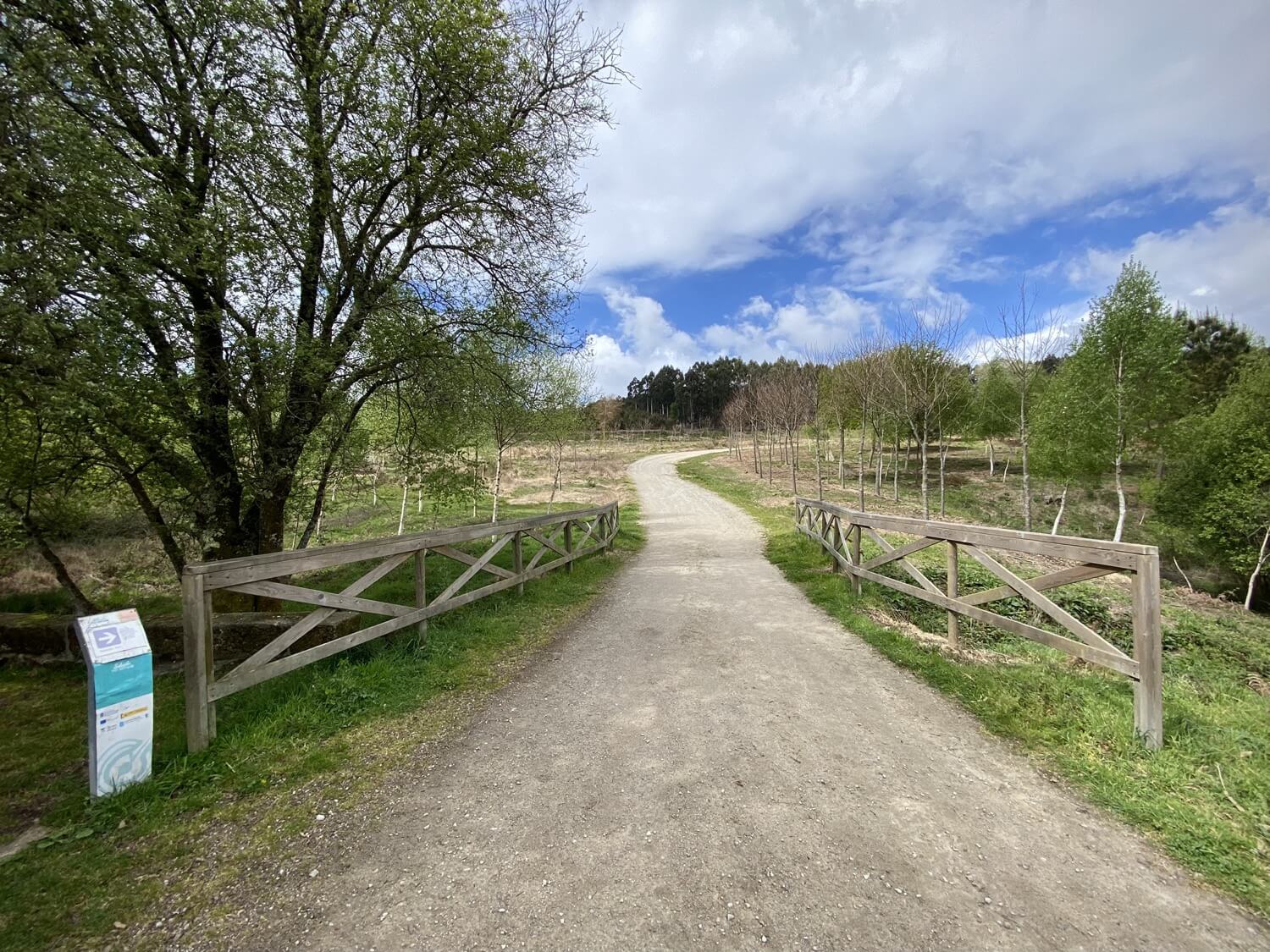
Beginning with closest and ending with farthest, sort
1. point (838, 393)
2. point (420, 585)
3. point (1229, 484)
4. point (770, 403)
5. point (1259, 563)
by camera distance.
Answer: point (420, 585) → point (1259, 563) → point (1229, 484) → point (838, 393) → point (770, 403)

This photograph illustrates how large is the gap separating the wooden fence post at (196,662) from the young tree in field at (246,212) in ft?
7.18

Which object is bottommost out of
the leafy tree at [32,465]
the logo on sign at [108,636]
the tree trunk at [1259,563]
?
the tree trunk at [1259,563]

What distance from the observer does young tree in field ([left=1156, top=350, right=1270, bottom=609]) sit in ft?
56.8

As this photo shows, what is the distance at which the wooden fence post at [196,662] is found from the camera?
3.59 metres

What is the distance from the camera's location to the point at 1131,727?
3787 millimetres

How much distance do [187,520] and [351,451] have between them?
2127 mm

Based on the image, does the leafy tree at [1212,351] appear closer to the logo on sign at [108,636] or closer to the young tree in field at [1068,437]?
the young tree in field at [1068,437]

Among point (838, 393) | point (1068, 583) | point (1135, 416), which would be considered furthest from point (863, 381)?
point (1068, 583)

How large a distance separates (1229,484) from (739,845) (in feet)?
83.4

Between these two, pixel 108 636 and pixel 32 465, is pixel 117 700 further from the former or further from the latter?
pixel 32 465

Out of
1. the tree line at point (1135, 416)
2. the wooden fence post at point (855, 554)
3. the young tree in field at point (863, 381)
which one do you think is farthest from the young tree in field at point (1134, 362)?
the wooden fence post at point (855, 554)

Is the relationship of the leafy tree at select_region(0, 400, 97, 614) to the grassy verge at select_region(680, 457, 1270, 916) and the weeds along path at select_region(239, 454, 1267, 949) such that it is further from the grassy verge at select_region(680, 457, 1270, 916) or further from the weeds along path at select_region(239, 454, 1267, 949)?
the grassy verge at select_region(680, 457, 1270, 916)

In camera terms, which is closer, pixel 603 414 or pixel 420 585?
pixel 420 585

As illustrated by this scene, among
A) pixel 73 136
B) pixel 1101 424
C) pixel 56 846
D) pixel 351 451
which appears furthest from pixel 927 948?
pixel 1101 424
